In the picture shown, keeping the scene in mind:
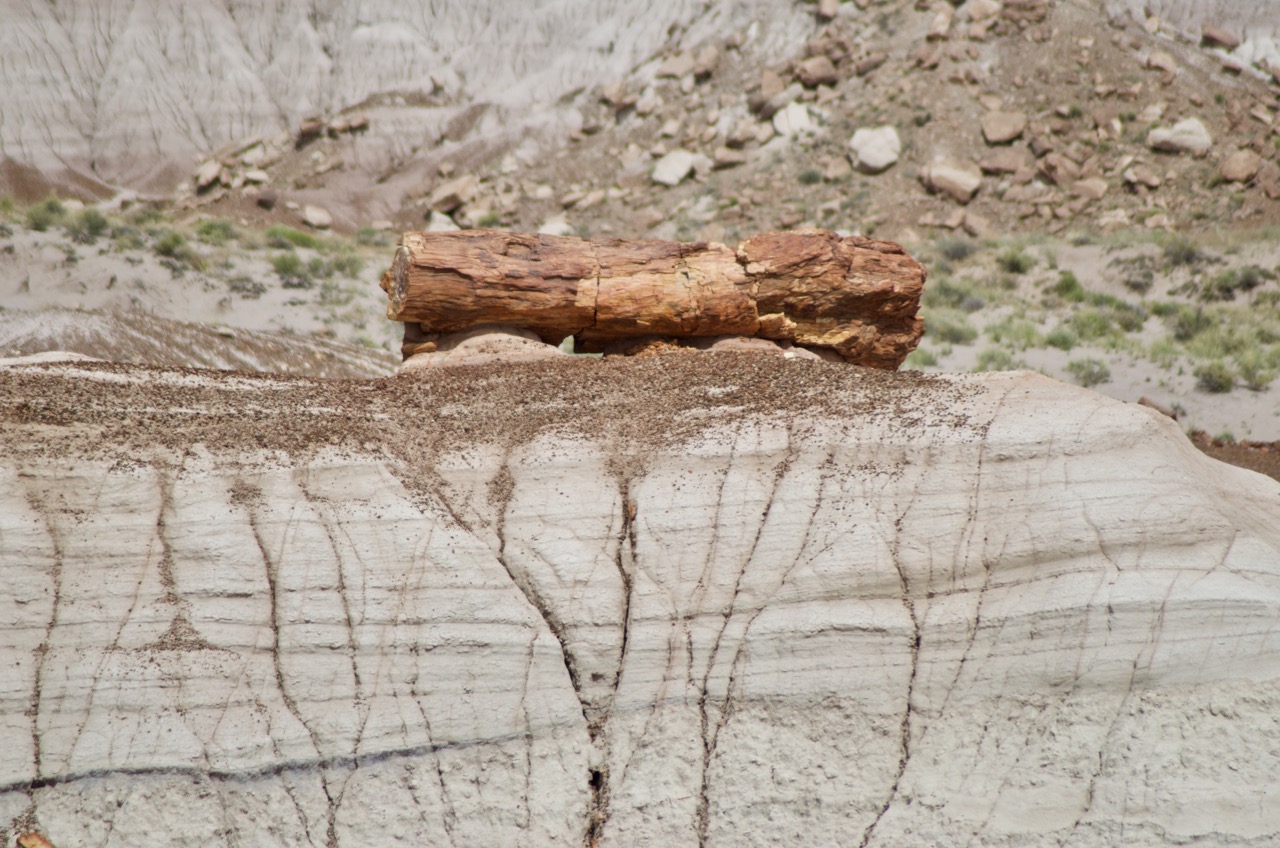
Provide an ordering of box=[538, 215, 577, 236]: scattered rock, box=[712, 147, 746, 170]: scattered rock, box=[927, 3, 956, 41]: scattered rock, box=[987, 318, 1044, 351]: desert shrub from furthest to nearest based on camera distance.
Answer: box=[927, 3, 956, 41]: scattered rock, box=[712, 147, 746, 170]: scattered rock, box=[538, 215, 577, 236]: scattered rock, box=[987, 318, 1044, 351]: desert shrub

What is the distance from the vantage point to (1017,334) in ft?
59.0

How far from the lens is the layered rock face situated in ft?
17.0

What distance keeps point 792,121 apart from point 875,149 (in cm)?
265

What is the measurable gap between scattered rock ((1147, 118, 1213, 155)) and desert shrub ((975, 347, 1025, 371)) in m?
12.1

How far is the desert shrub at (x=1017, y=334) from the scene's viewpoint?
17625mm

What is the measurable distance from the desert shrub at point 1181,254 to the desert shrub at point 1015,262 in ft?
8.08

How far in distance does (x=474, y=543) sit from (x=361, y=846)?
159 cm

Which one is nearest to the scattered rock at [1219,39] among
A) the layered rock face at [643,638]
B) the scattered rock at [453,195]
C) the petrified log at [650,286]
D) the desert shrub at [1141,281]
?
the desert shrub at [1141,281]

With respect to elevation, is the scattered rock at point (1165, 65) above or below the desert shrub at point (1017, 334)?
above

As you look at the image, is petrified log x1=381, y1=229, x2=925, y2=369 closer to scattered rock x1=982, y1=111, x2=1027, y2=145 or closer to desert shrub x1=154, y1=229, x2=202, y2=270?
desert shrub x1=154, y1=229, x2=202, y2=270

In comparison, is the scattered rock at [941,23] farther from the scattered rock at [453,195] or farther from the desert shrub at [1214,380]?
the desert shrub at [1214,380]

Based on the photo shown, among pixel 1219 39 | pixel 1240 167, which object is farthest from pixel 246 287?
pixel 1219 39

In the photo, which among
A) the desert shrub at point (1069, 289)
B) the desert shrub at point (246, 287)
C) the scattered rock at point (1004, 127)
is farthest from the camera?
the scattered rock at point (1004, 127)

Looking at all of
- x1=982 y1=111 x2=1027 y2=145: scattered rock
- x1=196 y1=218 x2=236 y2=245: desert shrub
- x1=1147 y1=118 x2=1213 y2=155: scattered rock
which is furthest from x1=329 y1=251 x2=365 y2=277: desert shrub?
x1=1147 y1=118 x2=1213 y2=155: scattered rock
